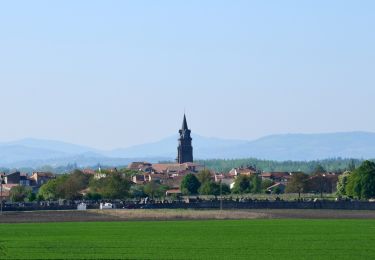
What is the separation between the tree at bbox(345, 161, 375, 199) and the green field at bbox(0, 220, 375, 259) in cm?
5407

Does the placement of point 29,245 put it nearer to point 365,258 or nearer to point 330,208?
point 365,258

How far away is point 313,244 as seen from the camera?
59.3 m

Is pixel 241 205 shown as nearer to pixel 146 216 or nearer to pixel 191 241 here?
pixel 146 216

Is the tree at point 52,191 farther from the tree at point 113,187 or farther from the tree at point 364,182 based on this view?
the tree at point 364,182

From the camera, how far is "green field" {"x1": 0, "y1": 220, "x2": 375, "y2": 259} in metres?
52.2

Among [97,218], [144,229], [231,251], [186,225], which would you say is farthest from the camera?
[97,218]

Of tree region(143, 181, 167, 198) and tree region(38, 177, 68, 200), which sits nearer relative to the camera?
tree region(38, 177, 68, 200)

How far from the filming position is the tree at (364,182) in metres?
140

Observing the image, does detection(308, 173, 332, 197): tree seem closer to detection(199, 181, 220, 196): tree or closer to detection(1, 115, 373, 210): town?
detection(1, 115, 373, 210): town

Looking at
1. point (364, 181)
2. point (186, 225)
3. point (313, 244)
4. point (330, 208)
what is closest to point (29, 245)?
point (313, 244)

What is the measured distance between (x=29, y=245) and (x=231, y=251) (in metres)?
10.2

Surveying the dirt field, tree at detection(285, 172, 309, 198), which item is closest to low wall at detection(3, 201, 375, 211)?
the dirt field

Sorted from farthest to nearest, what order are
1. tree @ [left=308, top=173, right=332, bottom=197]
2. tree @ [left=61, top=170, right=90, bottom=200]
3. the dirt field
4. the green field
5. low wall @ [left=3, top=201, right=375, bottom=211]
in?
tree @ [left=308, top=173, right=332, bottom=197] → tree @ [left=61, top=170, right=90, bottom=200] → low wall @ [left=3, top=201, right=375, bottom=211] → the dirt field → the green field

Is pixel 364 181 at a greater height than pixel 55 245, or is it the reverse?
pixel 364 181
